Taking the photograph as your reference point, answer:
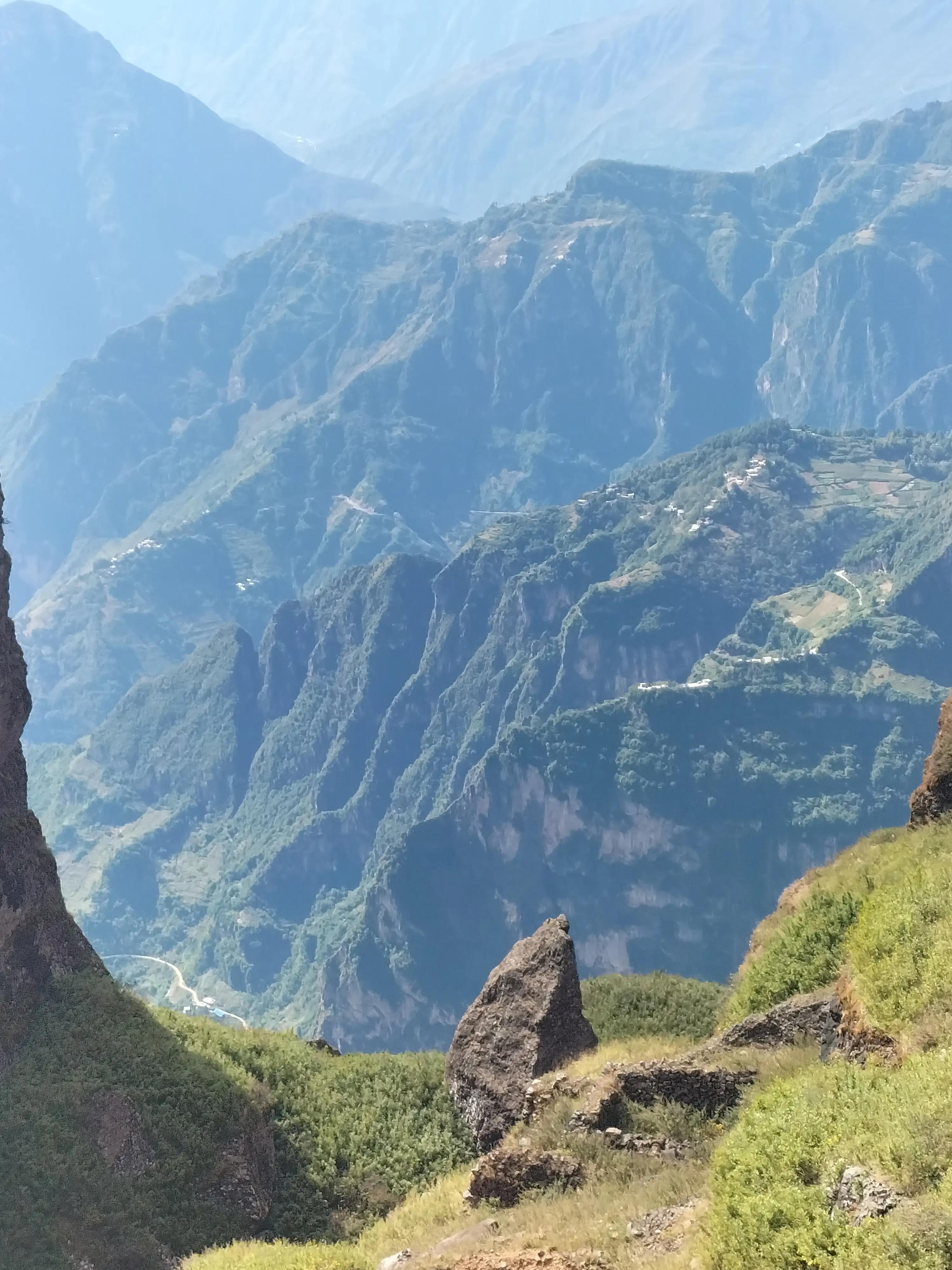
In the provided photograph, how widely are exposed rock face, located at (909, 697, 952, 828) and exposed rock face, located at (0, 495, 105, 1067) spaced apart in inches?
912

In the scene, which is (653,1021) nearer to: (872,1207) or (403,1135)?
(403,1135)

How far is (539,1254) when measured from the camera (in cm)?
1739

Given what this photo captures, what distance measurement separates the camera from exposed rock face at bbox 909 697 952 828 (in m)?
28.5

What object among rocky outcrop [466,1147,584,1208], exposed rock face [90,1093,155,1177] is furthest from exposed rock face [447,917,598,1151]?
exposed rock face [90,1093,155,1177]

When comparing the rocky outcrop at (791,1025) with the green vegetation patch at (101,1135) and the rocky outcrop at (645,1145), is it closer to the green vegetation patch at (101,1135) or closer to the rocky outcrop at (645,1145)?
the rocky outcrop at (645,1145)

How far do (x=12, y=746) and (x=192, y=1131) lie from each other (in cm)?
1314

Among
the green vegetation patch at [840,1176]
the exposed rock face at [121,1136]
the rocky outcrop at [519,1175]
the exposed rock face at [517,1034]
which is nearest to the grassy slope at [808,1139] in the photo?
the green vegetation patch at [840,1176]

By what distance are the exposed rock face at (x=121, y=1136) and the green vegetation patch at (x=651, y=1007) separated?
1206 centimetres

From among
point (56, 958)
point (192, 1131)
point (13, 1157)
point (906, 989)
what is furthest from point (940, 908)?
point (56, 958)


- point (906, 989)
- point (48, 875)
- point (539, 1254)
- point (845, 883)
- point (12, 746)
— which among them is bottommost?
point (539, 1254)

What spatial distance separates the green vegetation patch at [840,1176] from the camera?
13.3 m

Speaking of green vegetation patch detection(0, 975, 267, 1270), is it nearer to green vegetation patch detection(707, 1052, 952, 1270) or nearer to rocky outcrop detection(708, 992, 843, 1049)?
rocky outcrop detection(708, 992, 843, 1049)

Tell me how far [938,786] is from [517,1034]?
39.8 feet

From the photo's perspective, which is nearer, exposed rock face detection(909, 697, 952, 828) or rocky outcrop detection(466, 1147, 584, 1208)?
rocky outcrop detection(466, 1147, 584, 1208)
